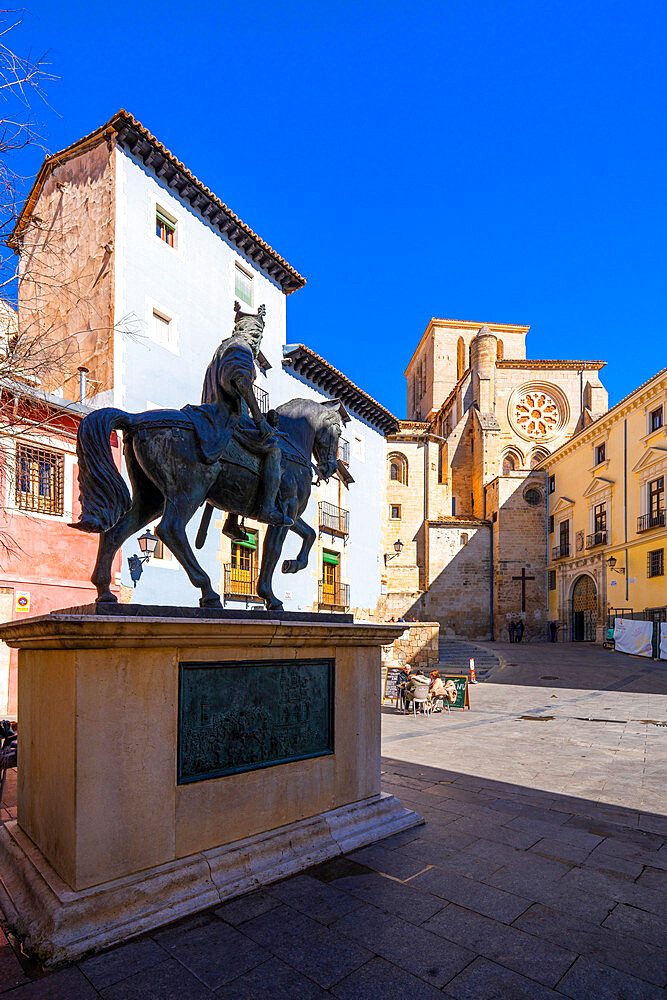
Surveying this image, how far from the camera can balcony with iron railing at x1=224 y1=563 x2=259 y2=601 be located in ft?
54.9

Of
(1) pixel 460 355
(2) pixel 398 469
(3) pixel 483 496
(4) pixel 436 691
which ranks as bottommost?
(4) pixel 436 691

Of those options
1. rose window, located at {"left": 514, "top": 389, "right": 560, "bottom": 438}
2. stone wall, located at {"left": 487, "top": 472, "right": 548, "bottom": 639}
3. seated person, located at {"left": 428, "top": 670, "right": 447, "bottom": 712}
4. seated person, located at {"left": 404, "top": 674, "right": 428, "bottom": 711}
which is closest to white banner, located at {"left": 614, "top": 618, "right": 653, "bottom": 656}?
stone wall, located at {"left": 487, "top": 472, "right": 548, "bottom": 639}

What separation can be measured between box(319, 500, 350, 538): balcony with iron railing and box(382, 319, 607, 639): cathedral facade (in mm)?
4875

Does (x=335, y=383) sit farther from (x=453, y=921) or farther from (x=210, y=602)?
(x=453, y=921)

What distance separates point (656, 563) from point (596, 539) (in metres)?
5.08

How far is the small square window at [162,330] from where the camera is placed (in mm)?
15405

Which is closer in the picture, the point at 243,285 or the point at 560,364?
the point at 243,285

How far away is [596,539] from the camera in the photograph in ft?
98.0

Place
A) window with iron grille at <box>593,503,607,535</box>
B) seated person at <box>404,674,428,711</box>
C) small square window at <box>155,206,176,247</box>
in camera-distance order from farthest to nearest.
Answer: window with iron grille at <box>593,503,607,535</box>, small square window at <box>155,206,176,247</box>, seated person at <box>404,674,428,711</box>

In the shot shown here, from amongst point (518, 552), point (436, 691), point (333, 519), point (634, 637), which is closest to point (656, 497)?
point (634, 637)

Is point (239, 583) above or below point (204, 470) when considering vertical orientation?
below

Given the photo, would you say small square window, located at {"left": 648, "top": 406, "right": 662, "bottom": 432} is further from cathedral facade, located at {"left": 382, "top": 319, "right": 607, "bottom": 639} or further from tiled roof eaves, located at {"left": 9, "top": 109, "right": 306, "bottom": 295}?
tiled roof eaves, located at {"left": 9, "top": 109, "right": 306, "bottom": 295}

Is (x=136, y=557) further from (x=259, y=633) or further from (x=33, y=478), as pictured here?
(x=259, y=633)

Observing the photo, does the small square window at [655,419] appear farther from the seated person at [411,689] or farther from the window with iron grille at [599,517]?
the seated person at [411,689]
